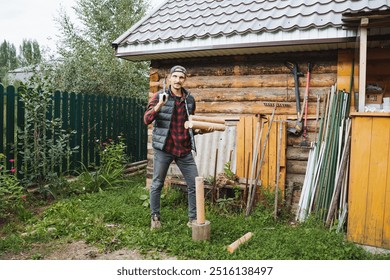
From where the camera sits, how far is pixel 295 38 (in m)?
5.34

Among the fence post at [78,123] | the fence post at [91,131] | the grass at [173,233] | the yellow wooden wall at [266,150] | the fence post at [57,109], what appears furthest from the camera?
the fence post at [91,131]

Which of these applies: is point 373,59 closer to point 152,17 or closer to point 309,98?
point 309,98

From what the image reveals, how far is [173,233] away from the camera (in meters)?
4.79

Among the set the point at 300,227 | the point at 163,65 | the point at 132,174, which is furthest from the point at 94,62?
the point at 300,227

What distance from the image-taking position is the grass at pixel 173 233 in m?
4.16

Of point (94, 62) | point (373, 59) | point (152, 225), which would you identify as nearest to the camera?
point (152, 225)

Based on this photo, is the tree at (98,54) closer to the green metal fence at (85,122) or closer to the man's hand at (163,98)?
the green metal fence at (85,122)

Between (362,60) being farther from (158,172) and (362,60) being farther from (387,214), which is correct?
(158,172)

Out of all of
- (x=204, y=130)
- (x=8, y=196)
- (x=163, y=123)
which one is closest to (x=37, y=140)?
(x=8, y=196)

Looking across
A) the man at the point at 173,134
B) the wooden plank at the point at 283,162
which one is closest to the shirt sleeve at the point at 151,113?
the man at the point at 173,134

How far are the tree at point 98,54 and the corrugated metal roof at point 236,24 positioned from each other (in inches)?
211

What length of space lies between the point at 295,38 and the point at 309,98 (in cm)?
98

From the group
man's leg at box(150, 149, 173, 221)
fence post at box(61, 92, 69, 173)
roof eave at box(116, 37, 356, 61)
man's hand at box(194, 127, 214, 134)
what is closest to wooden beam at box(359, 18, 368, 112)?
roof eave at box(116, 37, 356, 61)

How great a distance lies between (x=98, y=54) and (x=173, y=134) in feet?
35.3
